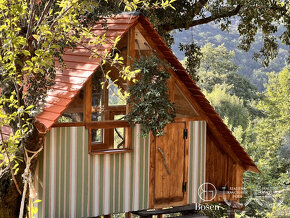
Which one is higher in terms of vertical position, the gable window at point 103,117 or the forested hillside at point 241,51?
the forested hillside at point 241,51

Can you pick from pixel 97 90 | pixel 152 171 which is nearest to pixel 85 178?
pixel 152 171

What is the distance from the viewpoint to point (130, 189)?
9.70 meters

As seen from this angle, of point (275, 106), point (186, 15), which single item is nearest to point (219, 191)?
point (186, 15)

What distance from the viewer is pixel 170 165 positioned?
10133 mm

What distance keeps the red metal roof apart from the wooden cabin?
19 millimetres

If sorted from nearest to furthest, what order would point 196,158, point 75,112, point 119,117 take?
point 75,112
point 119,117
point 196,158

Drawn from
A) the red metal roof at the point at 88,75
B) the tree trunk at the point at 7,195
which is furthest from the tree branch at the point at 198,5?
the tree trunk at the point at 7,195

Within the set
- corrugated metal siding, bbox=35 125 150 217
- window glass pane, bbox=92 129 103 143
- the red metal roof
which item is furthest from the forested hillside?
corrugated metal siding, bbox=35 125 150 217

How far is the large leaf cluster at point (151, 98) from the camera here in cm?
902

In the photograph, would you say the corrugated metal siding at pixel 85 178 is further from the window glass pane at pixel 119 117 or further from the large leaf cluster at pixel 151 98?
the large leaf cluster at pixel 151 98

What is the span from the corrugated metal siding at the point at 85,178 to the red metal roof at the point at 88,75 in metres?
0.52

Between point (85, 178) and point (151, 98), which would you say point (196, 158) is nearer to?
point (151, 98)

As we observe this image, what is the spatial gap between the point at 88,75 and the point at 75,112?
71 centimetres

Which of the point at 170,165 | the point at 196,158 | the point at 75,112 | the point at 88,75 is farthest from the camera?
the point at 196,158
